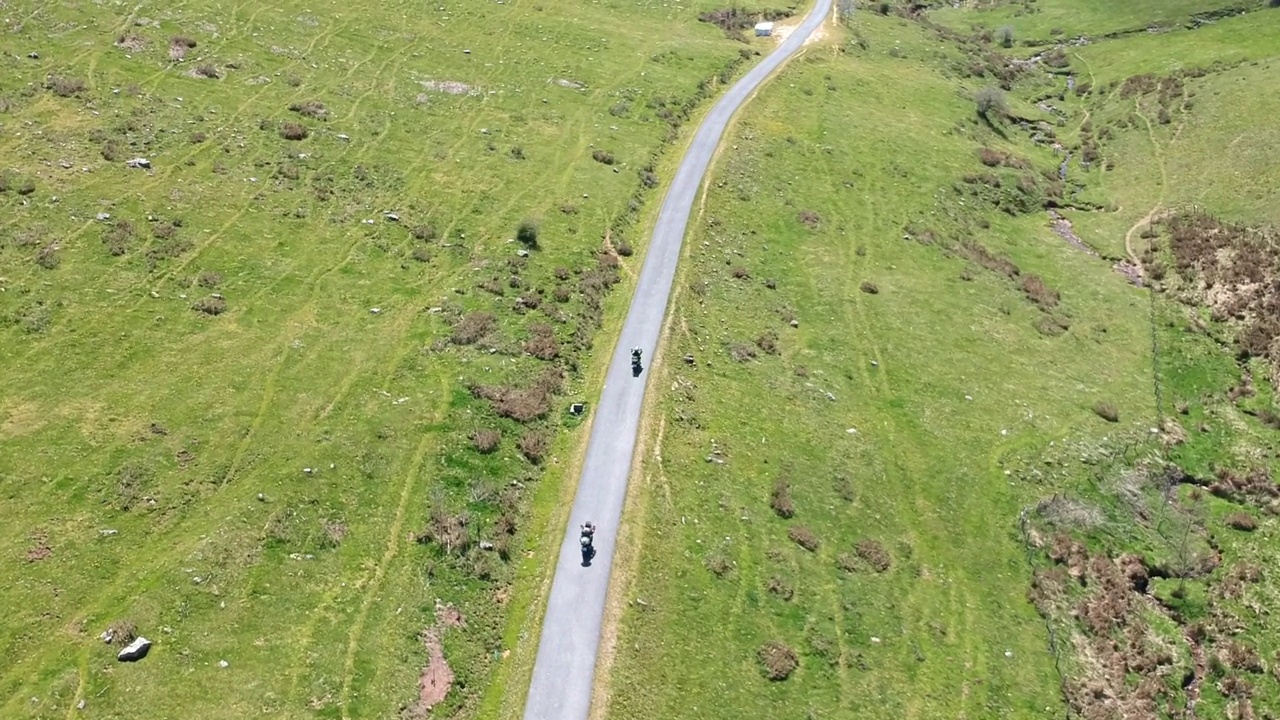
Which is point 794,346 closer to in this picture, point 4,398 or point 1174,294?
point 1174,294

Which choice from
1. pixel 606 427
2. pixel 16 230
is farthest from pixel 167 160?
pixel 606 427

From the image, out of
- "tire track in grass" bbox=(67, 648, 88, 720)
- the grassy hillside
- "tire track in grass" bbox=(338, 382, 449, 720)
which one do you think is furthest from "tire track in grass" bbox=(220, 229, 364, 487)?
the grassy hillside

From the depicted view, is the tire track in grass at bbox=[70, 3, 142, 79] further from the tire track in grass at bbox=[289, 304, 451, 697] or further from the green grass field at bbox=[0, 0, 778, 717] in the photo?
the tire track in grass at bbox=[289, 304, 451, 697]

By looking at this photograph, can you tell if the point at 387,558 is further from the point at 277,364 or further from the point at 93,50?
the point at 93,50

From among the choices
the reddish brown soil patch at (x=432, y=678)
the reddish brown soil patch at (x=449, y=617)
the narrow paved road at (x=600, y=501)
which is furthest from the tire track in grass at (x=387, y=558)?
the narrow paved road at (x=600, y=501)

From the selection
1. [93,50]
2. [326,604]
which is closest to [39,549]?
[326,604]

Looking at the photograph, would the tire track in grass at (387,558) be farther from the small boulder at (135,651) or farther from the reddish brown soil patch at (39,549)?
the reddish brown soil patch at (39,549)
